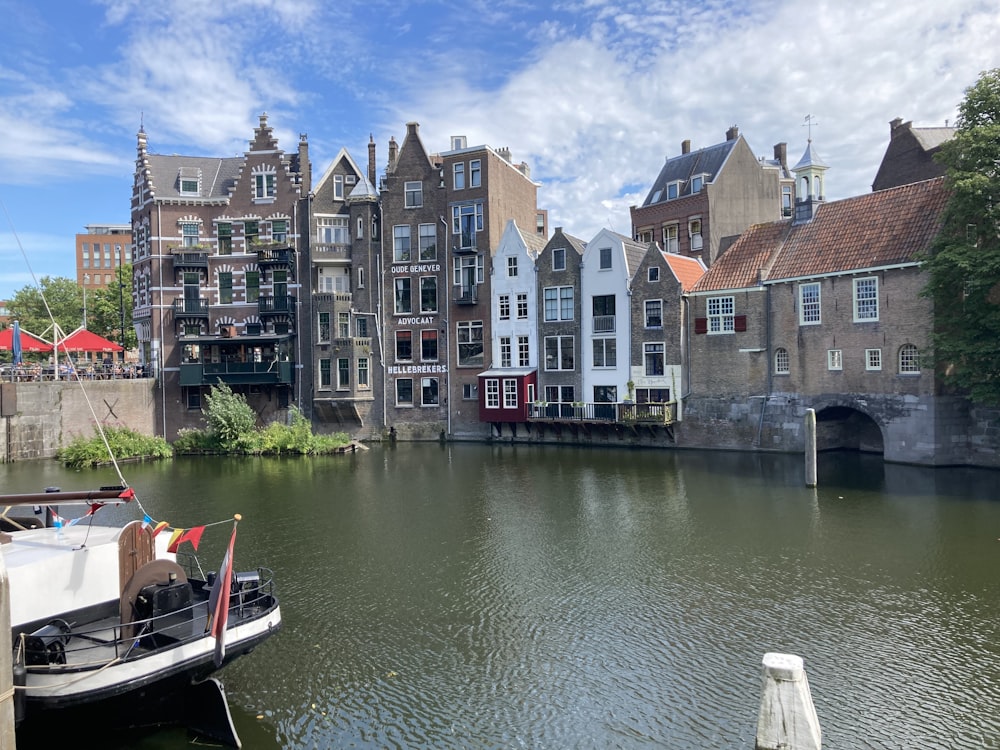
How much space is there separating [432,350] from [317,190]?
14.6 m

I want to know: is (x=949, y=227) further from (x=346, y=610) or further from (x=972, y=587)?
(x=346, y=610)

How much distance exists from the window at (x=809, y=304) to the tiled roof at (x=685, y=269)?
23.7 ft

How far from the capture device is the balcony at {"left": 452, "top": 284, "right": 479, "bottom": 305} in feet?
170

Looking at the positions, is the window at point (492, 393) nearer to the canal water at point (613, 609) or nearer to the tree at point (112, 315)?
the canal water at point (613, 609)

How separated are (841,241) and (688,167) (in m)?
20.4

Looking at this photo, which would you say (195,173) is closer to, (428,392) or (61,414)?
(61,414)

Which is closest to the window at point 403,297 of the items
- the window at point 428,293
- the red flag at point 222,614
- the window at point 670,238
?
the window at point 428,293

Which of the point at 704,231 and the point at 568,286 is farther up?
the point at 704,231

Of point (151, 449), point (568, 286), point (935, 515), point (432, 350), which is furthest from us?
point (432, 350)

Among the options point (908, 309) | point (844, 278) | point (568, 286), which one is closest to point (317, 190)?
point (568, 286)

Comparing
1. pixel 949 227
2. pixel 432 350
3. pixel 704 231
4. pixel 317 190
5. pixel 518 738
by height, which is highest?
pixel 317 190

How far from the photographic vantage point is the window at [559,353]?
49312mm

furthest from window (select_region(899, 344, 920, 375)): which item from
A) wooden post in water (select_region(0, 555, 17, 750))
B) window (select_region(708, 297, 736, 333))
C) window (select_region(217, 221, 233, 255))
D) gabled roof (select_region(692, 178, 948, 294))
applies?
window (select_region(217, 221, 233, 255))

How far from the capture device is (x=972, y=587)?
18.0 metres
